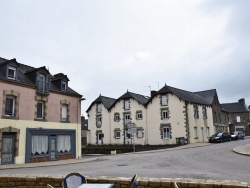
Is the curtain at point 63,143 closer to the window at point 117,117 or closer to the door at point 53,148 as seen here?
the door at point 53,148

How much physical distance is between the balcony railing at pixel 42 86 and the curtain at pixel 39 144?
3.80 metres

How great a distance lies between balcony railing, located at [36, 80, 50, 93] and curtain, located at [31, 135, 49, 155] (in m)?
3.80

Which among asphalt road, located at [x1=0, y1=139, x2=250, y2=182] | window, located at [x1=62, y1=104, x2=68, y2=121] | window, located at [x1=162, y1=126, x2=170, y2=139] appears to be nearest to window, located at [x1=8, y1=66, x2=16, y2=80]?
window, located at [x1=62, y1=104, x2=68, y2=121]

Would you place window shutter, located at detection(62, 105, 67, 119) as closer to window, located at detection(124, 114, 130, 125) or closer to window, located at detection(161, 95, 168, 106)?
window, located at detection(161, 95, 168, 106)

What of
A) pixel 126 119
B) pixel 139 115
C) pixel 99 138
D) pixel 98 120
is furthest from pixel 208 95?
pixel 99 138

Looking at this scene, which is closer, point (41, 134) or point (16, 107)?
point (16, 107)

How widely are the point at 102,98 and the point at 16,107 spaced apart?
81.3 feet

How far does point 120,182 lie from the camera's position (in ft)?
20.5

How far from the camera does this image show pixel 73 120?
79.8ft

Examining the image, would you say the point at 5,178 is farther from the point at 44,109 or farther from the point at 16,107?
the point at 44,109

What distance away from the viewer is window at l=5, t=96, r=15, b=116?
61.7 ft

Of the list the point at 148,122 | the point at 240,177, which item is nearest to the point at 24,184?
the point at 240,177

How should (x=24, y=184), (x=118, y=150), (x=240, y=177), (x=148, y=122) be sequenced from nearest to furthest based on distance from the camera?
(x=24, y=184)
(x=240, y=177)
(x=118, y=150)
(x=148, y=122)

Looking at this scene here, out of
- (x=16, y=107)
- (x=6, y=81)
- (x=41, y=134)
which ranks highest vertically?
(x=6, y=81)
